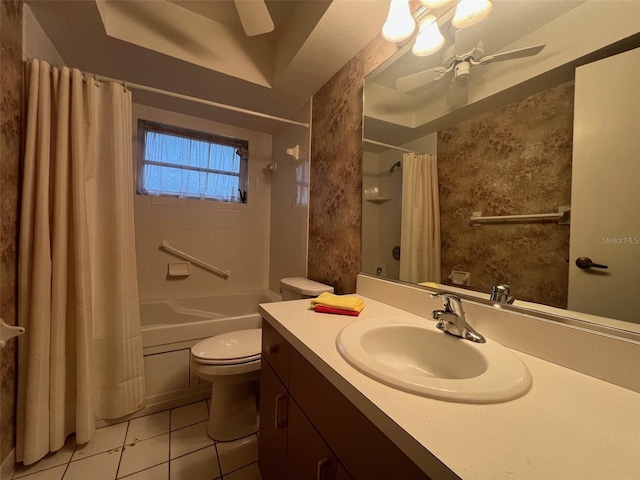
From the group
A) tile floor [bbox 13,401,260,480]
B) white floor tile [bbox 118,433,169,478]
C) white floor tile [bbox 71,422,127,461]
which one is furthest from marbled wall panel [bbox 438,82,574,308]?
white floor tile [bbox 71,422,127,461]

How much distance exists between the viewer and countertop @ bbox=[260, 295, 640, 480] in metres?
0.33

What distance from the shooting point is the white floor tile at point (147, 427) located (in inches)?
51.9

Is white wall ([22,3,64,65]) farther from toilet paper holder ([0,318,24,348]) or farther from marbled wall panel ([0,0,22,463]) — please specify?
toilet paper holder ([0,318,24,348])

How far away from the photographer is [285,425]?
81 cm

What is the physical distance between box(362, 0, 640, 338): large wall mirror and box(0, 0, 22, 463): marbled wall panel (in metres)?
1.69

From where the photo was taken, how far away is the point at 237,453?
1244 millimetres

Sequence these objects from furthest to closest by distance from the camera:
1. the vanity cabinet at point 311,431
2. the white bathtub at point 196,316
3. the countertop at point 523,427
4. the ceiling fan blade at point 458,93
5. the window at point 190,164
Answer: the window at point 190,164
the white bathtub at point 196,316
the ceiling fan blade at point 458,93
the vanity cabinet at point 311,431
the countertop at point 523,427

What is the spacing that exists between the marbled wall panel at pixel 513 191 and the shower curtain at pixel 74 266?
165 cm

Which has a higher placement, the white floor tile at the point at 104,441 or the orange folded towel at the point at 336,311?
the orange folded towel at the point at 336,311

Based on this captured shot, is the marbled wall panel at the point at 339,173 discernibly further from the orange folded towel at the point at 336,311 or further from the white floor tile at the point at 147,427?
the white floor tile at the point at 147,427

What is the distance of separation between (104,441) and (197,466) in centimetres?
56

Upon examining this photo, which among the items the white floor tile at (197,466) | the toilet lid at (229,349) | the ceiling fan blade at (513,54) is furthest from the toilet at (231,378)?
the ceiling fan blade at (513,54)

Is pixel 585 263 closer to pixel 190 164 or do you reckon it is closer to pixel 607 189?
pixel 607 189

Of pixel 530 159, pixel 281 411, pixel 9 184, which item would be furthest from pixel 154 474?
pixel 530 159
